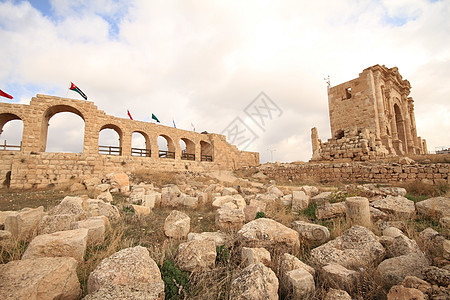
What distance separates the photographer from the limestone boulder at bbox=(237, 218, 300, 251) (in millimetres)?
2561

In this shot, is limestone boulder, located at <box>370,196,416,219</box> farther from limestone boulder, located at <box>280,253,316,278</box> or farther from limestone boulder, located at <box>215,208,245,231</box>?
limestone boulder, located at <box>280,253,316,278</box>

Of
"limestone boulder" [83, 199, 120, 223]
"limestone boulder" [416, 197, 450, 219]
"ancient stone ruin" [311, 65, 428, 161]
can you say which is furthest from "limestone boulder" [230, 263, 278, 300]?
"ancient stone ruin" [311, 65, 428, 161]

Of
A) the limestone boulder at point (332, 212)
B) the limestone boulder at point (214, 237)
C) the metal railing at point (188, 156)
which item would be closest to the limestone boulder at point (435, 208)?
the limestone boulder at point (332, 212)

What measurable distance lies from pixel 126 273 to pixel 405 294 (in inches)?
80.5

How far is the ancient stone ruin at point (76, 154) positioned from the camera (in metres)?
10.4

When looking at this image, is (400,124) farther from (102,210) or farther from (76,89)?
(76,89)

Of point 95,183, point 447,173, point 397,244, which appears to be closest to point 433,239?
point 397,244

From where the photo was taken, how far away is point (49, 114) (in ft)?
40.1

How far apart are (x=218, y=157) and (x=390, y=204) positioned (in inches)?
623

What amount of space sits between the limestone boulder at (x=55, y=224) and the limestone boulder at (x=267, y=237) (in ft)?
7.71

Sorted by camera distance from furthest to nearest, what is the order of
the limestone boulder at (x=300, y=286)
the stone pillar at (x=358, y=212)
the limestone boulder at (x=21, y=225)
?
the stone pillar at (x=358, y=212) < the limestone boulder at (x=21, y=225) < the limestone boulder at (x=300, y=286)

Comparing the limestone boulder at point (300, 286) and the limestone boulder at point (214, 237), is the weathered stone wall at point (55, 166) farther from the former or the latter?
the limestone boulder at point (300, 286)

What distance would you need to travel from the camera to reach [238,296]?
5.12ft

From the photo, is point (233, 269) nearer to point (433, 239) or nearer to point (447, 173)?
point (433, 239)
